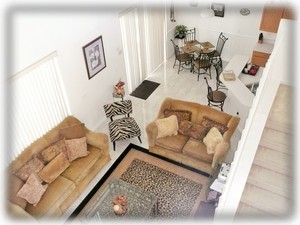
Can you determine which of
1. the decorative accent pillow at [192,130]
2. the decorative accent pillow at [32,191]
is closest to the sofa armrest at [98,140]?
the decorative accent pillow at [32,191]

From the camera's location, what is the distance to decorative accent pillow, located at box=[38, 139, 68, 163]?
598 centimetres

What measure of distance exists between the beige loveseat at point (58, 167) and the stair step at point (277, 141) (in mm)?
3330

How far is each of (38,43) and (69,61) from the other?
3.05ft

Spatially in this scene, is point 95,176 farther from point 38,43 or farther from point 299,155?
point 299,155

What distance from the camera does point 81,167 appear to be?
6.14 m

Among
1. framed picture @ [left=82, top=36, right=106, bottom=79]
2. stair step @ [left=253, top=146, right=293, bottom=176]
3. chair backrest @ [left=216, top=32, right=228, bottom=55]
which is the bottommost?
chair backrest @ [left=216, top=32, right=228, bottom=55]

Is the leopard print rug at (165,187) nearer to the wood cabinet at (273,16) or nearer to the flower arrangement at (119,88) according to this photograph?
the flower arrangement at (119,88)

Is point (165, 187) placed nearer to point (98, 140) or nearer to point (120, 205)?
point (120, 205)

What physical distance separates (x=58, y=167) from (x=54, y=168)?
0.27 ft

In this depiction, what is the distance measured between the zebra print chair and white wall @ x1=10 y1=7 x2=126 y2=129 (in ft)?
1.18

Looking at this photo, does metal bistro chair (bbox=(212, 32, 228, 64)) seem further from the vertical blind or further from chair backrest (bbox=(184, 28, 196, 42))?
the vertical blind

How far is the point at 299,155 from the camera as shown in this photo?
4500mm

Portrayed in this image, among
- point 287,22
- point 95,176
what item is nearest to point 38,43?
point 95,176

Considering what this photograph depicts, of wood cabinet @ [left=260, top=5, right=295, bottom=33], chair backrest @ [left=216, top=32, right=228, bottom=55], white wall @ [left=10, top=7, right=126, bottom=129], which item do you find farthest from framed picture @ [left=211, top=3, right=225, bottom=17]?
white wall @ [left=10, top=7, right=126, bottom=129]
